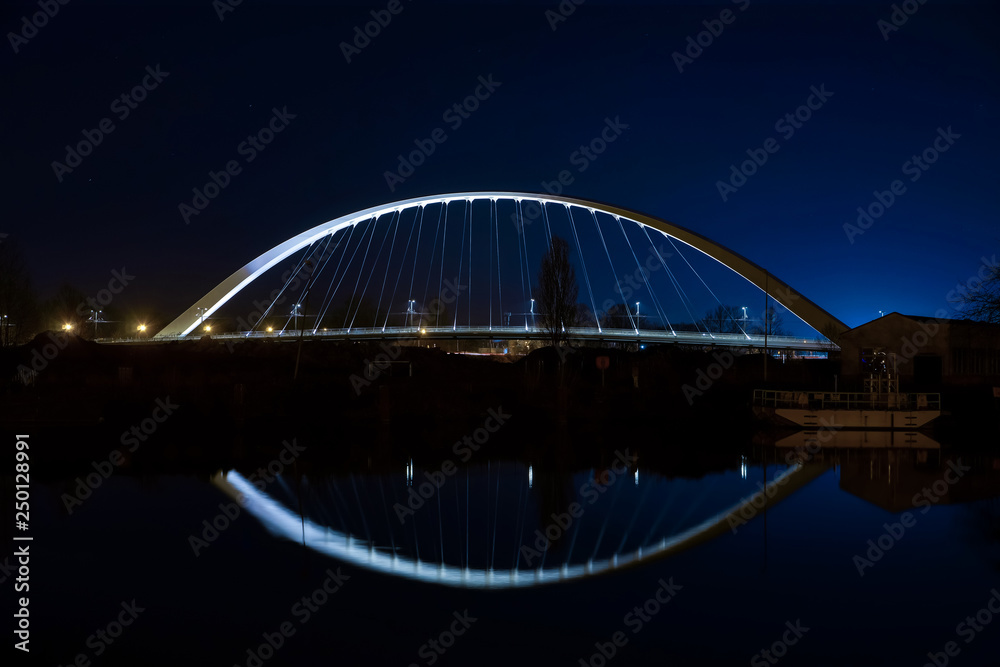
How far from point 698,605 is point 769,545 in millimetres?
2864

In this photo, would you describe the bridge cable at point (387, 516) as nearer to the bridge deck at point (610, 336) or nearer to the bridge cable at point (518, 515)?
the bridge cable at point (518, 515)

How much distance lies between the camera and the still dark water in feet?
22.6

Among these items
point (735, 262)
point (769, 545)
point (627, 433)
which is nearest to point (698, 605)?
point (769, 545)

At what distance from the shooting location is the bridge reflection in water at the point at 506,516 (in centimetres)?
940

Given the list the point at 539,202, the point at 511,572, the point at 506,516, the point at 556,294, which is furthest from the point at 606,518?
the point at 539,202

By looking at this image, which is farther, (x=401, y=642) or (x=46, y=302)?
(x=46, y=302)

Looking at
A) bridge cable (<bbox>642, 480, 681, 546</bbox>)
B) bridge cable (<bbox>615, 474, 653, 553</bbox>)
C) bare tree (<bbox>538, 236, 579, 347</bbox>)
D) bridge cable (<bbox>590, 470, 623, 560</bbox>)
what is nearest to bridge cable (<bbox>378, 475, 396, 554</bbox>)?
bridge cable (<bbox>590, 470, 623, 560</bbox>)

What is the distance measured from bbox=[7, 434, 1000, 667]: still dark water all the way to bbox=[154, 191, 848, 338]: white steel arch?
929 inches

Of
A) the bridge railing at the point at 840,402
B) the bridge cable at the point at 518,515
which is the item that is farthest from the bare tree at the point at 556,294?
the bridge cable at the point at 518,515

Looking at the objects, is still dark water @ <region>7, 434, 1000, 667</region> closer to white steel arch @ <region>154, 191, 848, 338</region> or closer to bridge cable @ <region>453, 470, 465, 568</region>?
bridge cable @ <region>453, 470, 465, 568</region>

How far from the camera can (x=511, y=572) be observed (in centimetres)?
896

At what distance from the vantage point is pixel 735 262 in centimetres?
3816

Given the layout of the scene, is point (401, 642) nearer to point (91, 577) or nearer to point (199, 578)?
point (199, 578)

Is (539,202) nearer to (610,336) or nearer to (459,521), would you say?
(610,336)
